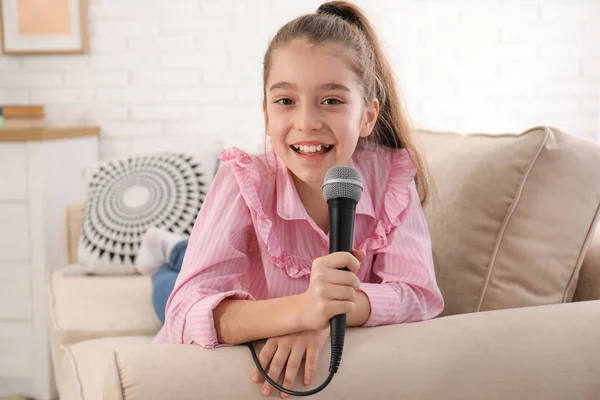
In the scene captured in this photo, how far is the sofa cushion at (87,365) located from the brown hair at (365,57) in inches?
22.7

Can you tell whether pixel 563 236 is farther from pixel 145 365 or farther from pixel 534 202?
pixel 145 365

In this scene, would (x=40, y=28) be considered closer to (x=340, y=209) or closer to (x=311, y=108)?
(x=311, y=108)

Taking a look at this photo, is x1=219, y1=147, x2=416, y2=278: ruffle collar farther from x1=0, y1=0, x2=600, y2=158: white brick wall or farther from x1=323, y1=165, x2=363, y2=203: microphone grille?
x1=0, y1=0, x2=600, y2=158: white brick wall

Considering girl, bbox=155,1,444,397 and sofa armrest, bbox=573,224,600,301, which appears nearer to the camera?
girl, bbox=155,1,444,397

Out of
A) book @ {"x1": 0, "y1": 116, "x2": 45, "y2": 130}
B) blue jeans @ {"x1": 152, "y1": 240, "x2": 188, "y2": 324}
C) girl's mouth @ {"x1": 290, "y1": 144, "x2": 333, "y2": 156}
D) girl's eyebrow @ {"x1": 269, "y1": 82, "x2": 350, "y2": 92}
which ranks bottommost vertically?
blue jeans @ {"x1": 152, "y1": 240, "x2": 188, "y2": 324}

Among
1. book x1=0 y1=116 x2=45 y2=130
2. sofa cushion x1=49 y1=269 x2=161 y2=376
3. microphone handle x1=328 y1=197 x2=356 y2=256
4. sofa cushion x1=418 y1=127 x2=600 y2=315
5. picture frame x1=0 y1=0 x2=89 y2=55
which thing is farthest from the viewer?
picture frame x1=0 y1=0 x2=89 y2=55

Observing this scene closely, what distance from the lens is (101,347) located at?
161 centimetres

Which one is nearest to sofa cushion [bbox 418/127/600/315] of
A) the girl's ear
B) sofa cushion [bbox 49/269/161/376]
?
the girl's ear

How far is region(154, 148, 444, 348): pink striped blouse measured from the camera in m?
1.06

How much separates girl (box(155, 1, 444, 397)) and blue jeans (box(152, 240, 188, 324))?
58cm

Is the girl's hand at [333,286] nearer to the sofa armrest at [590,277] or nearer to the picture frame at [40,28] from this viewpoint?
the sofa armrest at [590,277]

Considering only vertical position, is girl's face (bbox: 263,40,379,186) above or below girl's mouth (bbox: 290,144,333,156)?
above

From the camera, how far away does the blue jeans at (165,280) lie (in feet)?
5.71

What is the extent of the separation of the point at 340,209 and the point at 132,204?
1.58 m
